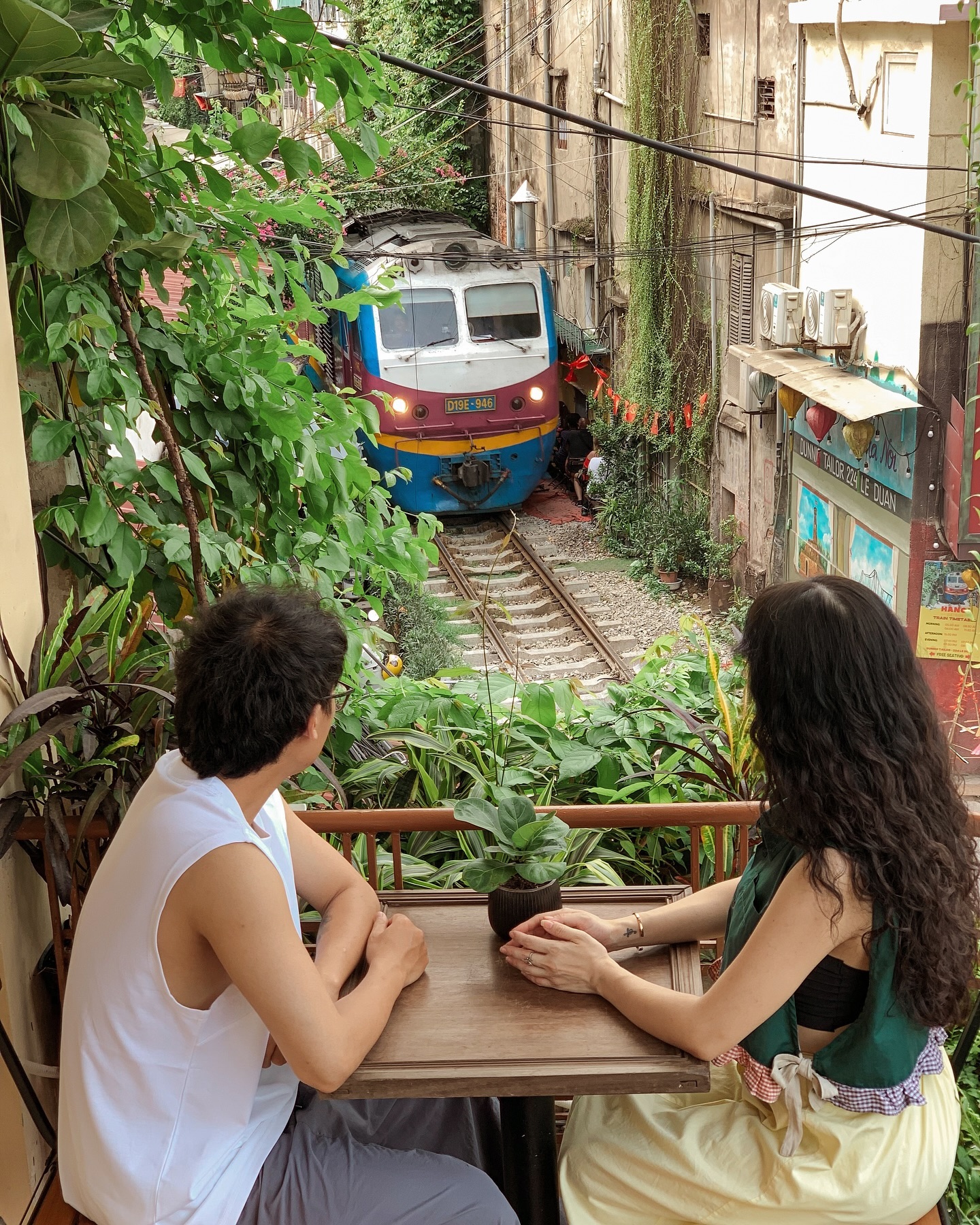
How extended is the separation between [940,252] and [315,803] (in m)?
6.82

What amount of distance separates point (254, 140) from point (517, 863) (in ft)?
6.86

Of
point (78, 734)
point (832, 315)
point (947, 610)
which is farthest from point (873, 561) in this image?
point (78, 734)

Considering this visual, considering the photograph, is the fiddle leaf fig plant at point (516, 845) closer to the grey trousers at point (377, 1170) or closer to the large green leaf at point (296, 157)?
the grey trousers at point (377, 1170)

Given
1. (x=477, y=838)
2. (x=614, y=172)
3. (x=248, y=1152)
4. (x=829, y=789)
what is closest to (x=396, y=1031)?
(x=248, y=1152)

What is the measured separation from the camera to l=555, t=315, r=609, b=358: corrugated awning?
1664cm

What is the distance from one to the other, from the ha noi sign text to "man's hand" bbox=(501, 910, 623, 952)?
767cm

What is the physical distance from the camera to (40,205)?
2.68 m

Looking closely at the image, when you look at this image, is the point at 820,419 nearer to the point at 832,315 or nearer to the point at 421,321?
the point at 832,315

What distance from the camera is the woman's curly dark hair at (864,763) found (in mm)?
1547

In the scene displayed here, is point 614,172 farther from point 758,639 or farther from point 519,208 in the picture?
point 758,639

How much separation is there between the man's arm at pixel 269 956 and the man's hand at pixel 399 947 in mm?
191

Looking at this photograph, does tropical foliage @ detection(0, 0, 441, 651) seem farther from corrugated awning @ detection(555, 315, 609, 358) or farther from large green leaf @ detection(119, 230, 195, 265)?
corrugated awning @ detection(555, 315, 609, 358)

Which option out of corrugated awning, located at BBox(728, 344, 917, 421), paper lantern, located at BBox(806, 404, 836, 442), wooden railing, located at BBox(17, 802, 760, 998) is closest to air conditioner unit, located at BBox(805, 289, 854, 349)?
corrugated awning, located at BBox(728, 344, 917, 421)

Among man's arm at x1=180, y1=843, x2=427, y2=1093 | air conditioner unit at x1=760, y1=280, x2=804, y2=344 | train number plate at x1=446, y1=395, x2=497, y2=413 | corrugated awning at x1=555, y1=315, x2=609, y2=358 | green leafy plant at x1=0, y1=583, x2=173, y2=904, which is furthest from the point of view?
corrugated awning at x1=555, y1=315, x2=609, y2=358
